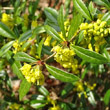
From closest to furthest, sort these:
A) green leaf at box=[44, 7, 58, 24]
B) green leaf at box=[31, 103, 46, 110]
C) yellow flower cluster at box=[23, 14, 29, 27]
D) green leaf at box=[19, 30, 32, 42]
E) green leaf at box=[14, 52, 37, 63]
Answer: green leaf at box=[14, 52, 37, 63] → green leaf at box=[19, 30, 32, 42] → green leaf at box=[44, 7, 58, 24] → yellow flower cluster at box=[23, 14, 29, 27] → green leaf at box=[31, 103, 46, 110]

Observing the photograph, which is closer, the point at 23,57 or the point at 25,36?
the point at 23,57

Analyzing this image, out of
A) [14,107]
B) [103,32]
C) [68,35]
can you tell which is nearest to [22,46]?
[68,35]

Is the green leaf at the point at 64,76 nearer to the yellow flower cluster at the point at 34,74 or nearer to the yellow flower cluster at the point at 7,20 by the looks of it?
the yellow flower cluster at the point at 34,74

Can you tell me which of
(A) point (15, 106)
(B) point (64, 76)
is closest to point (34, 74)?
(B) point (64, 76)

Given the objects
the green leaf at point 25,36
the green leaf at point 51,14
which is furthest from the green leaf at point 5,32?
the green leaf at point 51,14

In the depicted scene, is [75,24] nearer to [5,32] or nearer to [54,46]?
[54,46]

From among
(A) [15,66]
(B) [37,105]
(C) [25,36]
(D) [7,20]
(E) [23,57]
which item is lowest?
(B) [37,105]

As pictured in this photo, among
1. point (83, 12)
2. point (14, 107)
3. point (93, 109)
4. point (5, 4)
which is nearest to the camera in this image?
point (83, 12)

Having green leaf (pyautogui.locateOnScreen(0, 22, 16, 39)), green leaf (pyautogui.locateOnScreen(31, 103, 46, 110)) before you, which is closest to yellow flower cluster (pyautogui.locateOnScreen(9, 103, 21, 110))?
green leaf (pyautogui.locateOnScreen(31, 103, 46, 110))

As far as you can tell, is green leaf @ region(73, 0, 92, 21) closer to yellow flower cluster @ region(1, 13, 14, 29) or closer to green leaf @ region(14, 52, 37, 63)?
green leaf @ region(14, 52, 37, 63)

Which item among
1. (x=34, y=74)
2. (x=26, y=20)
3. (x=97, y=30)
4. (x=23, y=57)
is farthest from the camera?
(x=26, y=20)

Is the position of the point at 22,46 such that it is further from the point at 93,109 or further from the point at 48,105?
the point at 93,109
